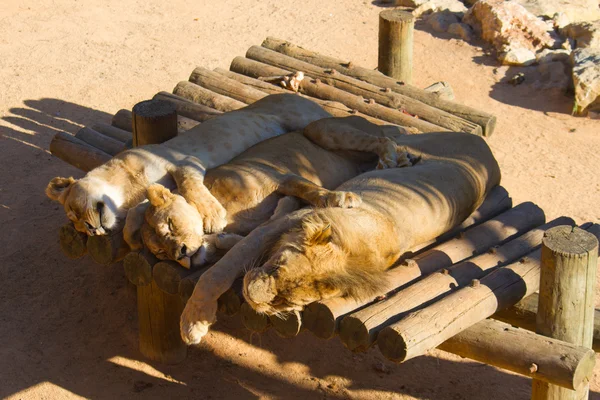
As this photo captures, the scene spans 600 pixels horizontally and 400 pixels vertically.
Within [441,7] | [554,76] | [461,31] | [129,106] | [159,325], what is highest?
[441,7]

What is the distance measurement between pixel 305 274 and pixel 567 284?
1.63 meters

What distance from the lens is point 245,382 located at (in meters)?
7.00

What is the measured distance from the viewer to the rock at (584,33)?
12016 mm

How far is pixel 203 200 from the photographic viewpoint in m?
5.77

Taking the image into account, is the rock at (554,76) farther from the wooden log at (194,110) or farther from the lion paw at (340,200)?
the lion paw at (340,200)

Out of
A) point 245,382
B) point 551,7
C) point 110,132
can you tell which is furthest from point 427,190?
point 551,7

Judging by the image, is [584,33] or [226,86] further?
[584,33]

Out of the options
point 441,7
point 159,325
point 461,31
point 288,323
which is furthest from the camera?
point 441,7

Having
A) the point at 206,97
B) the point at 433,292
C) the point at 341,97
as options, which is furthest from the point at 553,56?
the point at 433,292

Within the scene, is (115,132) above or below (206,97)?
below

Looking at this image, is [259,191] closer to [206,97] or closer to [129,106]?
[206,97]

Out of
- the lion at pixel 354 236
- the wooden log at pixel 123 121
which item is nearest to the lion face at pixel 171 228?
the lion at pixel 354 236

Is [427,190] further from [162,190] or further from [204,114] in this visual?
[204,114]

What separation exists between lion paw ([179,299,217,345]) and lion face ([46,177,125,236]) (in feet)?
3.30
